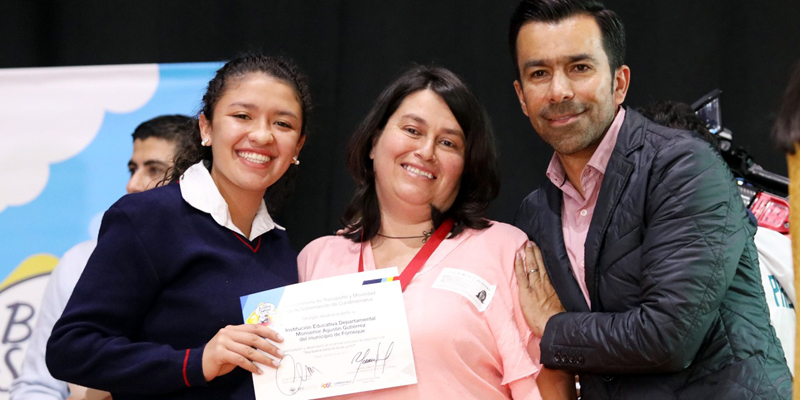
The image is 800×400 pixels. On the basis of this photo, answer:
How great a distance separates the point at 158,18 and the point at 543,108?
232cm

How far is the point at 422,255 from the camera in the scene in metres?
2.43

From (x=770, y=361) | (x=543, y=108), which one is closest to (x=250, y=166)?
(x=543, y=108)

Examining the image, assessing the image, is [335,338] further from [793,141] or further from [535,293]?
[793,141]

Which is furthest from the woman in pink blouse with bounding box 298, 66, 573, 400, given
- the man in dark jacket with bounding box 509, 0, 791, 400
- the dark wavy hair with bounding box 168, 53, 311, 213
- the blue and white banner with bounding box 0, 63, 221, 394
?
the blue and white banner with bounding box 0, 63, 221, 394

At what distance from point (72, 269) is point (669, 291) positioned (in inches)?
92.1

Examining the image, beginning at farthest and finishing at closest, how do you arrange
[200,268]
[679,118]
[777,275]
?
[679,118] → [777,275] → [200,268]

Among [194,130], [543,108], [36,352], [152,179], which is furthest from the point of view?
[152,179]

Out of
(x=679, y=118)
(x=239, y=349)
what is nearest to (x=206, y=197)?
(x=239, y=349)

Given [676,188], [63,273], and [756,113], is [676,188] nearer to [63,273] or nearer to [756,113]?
[756,113]

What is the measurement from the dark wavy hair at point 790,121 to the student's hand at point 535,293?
1.31m

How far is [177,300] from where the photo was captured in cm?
221

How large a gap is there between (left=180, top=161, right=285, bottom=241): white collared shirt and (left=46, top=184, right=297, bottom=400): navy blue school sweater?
23 mm

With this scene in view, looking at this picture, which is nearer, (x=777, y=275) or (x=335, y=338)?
(x=335, y=338)

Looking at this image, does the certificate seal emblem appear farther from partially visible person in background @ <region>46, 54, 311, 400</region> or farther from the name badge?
the name badge
